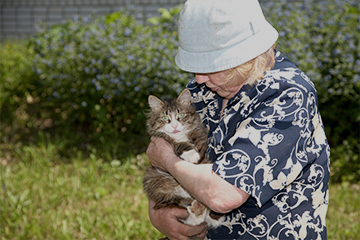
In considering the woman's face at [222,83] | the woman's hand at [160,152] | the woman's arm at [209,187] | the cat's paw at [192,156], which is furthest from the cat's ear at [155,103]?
the woman's arm at [209,187]

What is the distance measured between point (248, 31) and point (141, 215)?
3.03 metres

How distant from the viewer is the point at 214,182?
1.72m

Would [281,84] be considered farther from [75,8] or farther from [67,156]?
[75,8]

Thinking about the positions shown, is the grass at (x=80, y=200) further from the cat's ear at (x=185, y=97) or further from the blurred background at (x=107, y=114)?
the cat's ear at (x=185, y=97)

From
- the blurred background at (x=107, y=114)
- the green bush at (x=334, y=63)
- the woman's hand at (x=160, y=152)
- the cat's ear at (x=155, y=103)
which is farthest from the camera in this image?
the green bush at (x=334, y=63)

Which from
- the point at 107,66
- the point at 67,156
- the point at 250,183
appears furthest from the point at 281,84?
the point at 67,156

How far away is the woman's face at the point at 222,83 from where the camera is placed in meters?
1.99

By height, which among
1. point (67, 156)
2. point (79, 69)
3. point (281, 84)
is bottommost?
point (67, 156)

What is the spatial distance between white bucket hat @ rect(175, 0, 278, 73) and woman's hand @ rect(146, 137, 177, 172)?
0.58 metres

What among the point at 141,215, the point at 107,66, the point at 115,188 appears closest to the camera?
the point at 141,215

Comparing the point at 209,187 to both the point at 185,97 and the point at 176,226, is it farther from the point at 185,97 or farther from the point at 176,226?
the point at 185,97

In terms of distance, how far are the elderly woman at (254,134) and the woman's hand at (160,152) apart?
85 millimetres

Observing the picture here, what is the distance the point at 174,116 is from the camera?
8.88 ft

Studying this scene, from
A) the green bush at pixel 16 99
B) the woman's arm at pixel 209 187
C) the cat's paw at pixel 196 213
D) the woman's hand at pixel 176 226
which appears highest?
the woman's arm at pixel 209 187
